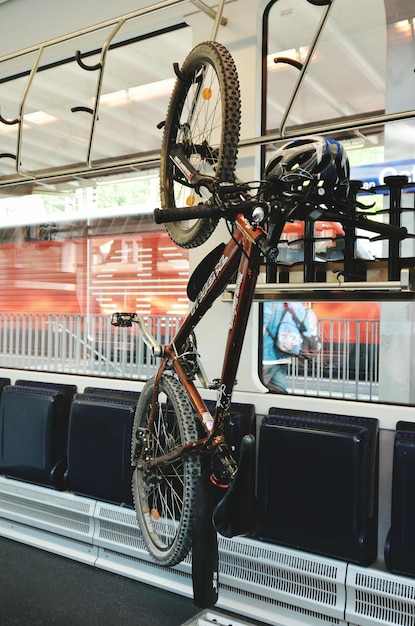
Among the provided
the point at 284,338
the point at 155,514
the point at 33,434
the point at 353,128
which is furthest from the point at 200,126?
the point at 33,434

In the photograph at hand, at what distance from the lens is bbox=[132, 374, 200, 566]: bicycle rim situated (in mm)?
2566

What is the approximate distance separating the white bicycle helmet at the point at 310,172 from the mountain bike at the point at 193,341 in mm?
14

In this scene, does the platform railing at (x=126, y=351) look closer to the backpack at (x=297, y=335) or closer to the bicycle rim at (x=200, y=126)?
the backpack at (x=297, y=335)

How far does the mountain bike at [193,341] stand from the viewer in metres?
2.03

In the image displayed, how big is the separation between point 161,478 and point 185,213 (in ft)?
4.21

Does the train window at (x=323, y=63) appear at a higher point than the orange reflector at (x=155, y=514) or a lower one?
higher

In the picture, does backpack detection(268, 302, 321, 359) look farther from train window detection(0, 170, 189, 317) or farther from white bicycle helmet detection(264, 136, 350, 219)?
white bicycle helmet detection(264, 136, 350, 219)

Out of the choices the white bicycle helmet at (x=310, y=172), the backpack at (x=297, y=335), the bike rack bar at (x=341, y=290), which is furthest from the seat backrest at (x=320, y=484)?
the white bicycle helmet at (x=310, y=172)

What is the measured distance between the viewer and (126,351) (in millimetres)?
3883

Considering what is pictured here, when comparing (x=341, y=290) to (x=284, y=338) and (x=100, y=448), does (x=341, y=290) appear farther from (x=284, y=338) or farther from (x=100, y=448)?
(x=100, y=448)

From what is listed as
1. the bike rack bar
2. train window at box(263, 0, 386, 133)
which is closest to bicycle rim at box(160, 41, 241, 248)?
train window at box(263, 0, 386, 133)

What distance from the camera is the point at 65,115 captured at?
4324 mm

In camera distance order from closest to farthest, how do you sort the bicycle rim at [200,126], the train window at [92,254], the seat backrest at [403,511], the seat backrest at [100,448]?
the bicycle rim at [200,126], the seat backrest at [403,511], the seat backrest at [100,448], the train window at [92,254]

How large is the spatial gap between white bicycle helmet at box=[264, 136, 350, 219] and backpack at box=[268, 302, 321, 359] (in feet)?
3.73
